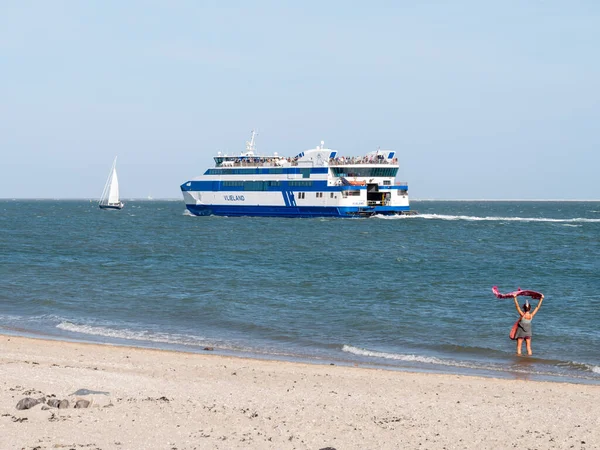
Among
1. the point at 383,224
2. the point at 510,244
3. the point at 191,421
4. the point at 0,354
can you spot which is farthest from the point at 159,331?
the point at 383,224

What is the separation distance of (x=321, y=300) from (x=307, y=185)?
2574 inches

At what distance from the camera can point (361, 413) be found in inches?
517

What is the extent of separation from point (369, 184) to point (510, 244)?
32485 mm

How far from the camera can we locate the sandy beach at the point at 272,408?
11.3m

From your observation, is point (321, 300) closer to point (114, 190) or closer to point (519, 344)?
point (519, 344)

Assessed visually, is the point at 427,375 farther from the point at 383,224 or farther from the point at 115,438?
the point at 383,224

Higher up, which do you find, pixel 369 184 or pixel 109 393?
pixel 369 184

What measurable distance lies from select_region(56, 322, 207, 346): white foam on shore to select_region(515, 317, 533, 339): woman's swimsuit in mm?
8759

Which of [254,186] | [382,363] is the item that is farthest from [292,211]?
[382,363]

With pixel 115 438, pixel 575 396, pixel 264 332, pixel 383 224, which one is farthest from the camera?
pixel 383 224

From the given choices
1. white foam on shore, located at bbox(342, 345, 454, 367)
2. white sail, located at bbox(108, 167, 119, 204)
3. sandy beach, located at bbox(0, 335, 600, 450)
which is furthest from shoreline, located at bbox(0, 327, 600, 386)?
white sail, located at bbox(108, 167, 119, 204)

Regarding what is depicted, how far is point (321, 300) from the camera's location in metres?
30.8

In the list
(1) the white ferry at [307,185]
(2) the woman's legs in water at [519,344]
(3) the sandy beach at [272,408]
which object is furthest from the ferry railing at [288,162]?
(3) the sandy beach at [272,408]

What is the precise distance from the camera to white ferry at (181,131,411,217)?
307 feet
